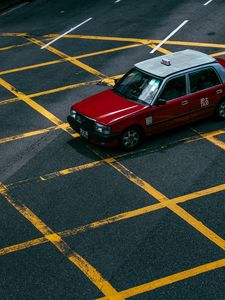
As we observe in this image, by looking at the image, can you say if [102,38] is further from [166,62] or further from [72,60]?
[166,62]

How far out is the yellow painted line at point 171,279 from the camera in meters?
8.91

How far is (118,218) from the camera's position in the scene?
35.2ft

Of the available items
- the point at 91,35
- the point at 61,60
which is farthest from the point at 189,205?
the point at 91,35

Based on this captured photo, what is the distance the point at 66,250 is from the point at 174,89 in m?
5.07

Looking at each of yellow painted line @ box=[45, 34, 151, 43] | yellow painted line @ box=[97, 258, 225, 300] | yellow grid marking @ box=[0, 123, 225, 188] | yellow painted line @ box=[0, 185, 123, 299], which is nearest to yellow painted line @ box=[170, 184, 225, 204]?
yellow painted line @ box=[97, 258, 225, 300]

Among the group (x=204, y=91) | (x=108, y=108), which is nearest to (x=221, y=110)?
(x=204, y=91)

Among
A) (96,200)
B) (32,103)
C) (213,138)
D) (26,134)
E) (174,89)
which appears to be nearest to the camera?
(96,200)

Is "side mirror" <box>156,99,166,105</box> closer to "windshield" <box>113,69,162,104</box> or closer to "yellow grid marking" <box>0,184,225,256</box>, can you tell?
"windshield" <box>113,69,162,104</box>

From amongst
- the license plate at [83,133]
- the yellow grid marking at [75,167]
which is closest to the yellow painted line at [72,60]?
the yellow grid marking at [75,167]

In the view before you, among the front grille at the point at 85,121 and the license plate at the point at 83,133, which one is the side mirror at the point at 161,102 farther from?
the license plate at the point at 83,133

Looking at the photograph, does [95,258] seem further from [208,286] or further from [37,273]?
[208,286]

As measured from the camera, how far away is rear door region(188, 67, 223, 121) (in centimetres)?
1361

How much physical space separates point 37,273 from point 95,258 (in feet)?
3.14

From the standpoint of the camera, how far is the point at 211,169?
1223 cm
